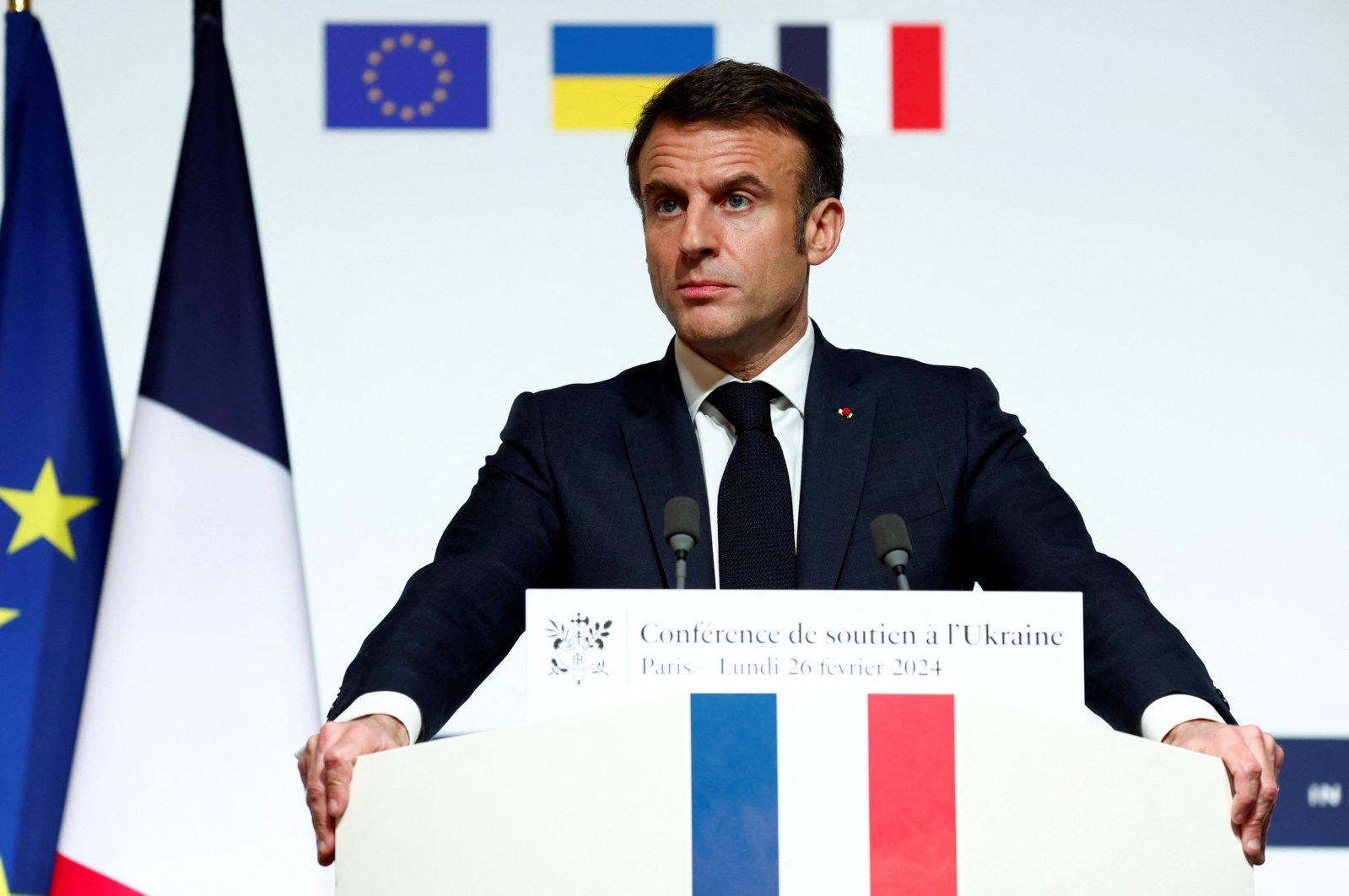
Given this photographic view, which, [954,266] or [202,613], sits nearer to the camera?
[202,613]

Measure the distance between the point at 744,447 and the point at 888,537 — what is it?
496 mm

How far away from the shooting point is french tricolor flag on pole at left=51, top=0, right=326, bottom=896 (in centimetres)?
280

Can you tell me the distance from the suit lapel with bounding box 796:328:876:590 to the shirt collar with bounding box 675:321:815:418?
21 mm

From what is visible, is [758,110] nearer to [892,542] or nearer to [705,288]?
[705,288]

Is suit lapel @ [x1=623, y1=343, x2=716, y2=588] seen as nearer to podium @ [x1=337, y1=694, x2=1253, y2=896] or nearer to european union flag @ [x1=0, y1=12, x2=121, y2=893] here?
podium @ [x1=337, y1=694, x2=1253, y2=896]

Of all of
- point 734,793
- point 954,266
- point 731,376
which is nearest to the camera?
point 734,793

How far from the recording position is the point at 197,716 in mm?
2830

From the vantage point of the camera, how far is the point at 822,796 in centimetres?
142

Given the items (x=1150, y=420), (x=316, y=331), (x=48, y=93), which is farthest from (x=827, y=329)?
(x=48, y=93)

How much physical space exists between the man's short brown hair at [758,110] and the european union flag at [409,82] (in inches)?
Answer: 53.6

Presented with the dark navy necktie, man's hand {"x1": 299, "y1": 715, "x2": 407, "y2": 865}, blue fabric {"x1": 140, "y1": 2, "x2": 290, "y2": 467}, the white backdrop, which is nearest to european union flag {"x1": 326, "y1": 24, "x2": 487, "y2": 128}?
the white backdrop

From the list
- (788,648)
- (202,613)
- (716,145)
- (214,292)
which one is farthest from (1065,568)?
(214,292)

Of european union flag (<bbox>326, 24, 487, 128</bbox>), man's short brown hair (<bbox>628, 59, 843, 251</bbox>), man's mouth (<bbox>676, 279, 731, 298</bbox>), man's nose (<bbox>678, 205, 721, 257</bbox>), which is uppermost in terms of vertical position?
european union flag (<bbox>326, 24, 487, 128</bbox>)

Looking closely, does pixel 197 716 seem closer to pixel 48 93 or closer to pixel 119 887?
pixel 119 887
